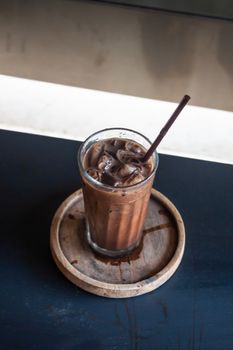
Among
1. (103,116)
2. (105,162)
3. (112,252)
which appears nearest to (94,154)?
(105,162)

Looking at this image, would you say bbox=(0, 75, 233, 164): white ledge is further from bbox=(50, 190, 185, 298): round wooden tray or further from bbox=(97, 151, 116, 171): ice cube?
bbox=(97, 151, 116, 171): ice cube

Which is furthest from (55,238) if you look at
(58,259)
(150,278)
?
(150,278)

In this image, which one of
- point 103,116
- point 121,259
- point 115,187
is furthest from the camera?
point 103,116

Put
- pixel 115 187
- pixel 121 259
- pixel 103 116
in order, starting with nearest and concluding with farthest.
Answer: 1. pixel 115 187
2. pixel 121 259
3. pixel 103 116

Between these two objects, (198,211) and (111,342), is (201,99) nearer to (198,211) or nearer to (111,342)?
(198,211)

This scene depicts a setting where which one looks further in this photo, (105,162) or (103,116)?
(103,116)

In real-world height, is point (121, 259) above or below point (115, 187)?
below

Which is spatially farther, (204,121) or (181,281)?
(204,121)

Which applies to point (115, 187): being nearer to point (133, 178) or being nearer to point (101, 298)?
point (133, 178)
